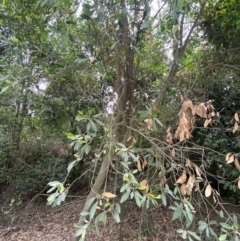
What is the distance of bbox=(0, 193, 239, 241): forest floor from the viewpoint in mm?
2697

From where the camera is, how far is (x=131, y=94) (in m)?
2.30

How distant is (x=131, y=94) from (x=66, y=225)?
6.06 feet

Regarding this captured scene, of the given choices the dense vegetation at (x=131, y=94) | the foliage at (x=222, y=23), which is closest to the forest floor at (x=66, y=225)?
the dense vegetation at (x=131, y=94)

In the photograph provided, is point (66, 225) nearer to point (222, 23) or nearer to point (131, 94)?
point (131, 94)

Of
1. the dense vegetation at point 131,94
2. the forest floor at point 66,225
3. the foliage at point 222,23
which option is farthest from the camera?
the forest floor at point 66,225

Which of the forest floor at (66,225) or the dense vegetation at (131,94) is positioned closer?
the dense vegetation at (131,94)

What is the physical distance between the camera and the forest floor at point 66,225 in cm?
270

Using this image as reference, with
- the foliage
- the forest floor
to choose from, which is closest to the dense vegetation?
the foliage

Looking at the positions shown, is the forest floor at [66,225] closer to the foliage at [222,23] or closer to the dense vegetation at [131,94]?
the dense vegetation at [131,94]

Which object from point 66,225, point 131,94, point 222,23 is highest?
point 222,23

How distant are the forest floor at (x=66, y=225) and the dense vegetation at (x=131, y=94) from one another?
24 centimetres

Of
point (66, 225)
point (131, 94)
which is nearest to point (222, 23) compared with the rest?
point (131, 94)

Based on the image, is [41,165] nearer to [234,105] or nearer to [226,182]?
→ [226,182]

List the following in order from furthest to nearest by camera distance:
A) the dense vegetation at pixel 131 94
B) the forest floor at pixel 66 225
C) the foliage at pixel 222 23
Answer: the forest floor at pixel 66 225 → the foliage at pixel 222 23 → the dense vegetation at pixel 131 94
